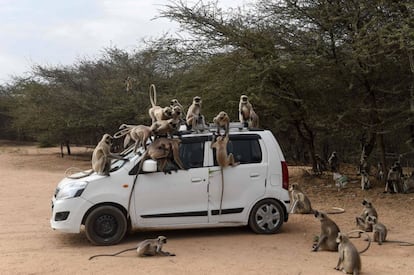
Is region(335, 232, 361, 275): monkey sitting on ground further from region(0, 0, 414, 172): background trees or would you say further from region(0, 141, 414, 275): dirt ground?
region(0, 0, 414, 172): background trees

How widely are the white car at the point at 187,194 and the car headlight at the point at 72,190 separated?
0.02 metres

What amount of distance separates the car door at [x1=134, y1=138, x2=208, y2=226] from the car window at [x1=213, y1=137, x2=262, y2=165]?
2.13 ft

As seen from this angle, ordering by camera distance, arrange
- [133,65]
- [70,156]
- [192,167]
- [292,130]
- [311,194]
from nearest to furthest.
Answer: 1. [192,167]
2. [311,194]
3. [292,130]
4. [133,65]
5. [70,156]

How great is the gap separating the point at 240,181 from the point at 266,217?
80 cm

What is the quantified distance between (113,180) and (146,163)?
23.5 inches

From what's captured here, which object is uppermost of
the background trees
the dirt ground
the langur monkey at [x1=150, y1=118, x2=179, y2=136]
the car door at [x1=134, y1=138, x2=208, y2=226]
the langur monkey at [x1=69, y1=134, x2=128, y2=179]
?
the background trees

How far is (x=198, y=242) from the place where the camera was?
8.23m

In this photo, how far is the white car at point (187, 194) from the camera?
797cm

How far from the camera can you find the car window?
28.8 ft

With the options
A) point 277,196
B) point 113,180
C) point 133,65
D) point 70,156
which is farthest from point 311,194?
point 70,156

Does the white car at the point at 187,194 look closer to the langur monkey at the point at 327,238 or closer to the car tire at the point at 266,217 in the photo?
the car tire at the point at 266,217

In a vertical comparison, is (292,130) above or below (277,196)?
above

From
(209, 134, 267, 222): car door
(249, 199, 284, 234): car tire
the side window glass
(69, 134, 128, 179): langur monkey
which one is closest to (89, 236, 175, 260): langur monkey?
(209, 134, 267, 222): car door

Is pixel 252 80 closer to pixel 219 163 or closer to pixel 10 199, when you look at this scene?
pixel 219 163
